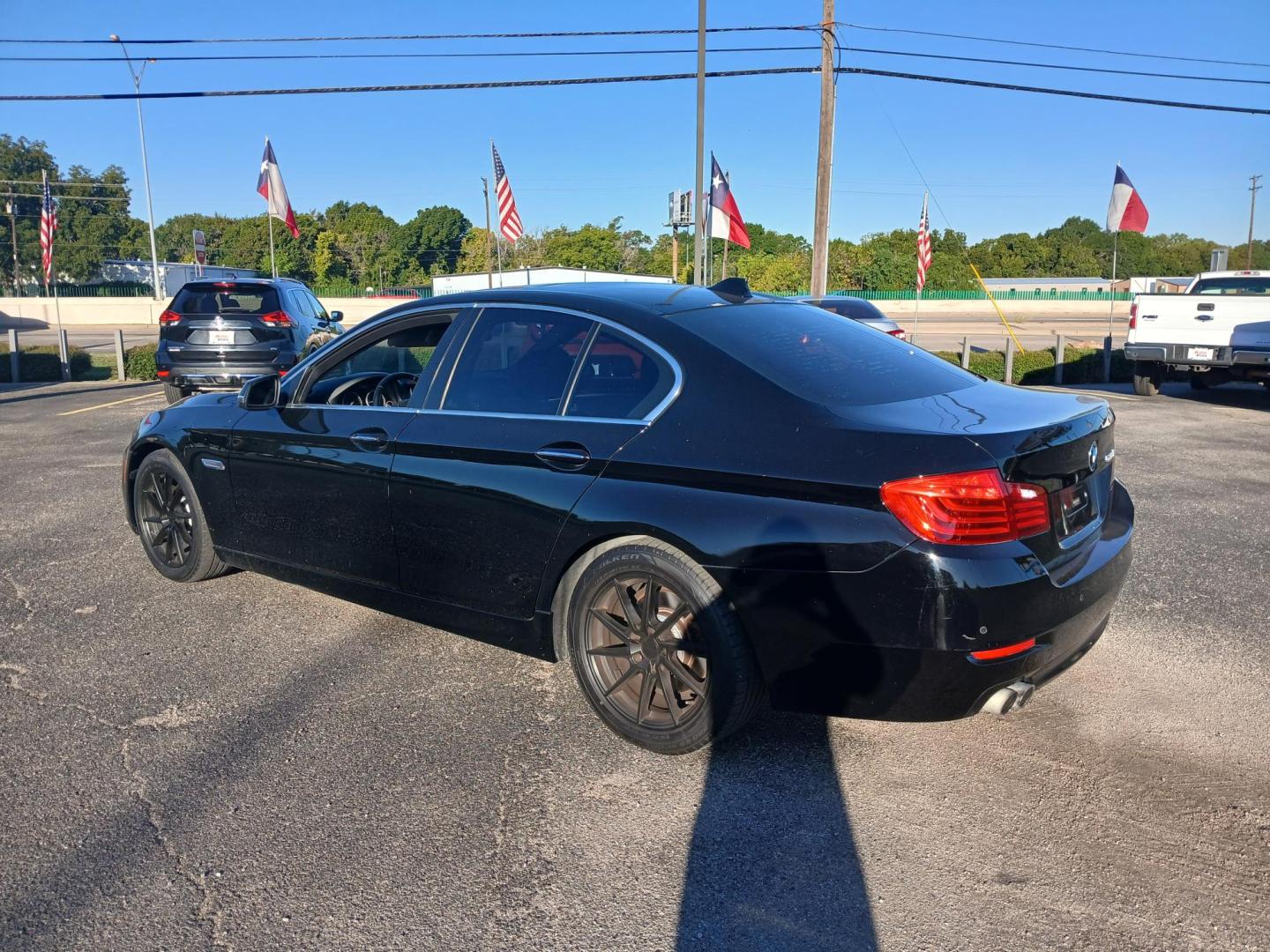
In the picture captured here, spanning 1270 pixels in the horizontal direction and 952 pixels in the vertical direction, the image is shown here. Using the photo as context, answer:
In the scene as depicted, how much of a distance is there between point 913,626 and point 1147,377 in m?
13.7

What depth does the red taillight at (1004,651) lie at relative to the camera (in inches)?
110

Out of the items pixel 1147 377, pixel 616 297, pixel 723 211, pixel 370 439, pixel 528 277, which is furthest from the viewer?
pixel 528 277

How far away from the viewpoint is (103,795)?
3.08 meters

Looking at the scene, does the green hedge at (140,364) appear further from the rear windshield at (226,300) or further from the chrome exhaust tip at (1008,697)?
the chrome exhaust tip at (1008,697)

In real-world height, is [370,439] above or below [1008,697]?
above

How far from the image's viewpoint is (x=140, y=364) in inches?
683

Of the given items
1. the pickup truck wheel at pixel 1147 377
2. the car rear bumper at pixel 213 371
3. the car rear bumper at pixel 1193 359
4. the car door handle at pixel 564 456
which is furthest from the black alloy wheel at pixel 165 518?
the pickup truck wheel at pixel 1147 377

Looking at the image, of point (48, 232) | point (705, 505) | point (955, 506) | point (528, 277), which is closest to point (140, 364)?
point (48, 232)

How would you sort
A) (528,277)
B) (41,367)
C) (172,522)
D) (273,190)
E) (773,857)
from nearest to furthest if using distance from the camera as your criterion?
(773,857) → (172,522) → (41,367) → (273,190) → (528,277)

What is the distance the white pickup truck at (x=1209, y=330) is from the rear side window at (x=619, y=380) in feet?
39.3

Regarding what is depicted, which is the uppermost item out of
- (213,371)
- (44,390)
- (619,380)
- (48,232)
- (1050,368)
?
(48,232)

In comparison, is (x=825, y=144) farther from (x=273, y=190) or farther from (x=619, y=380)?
(x=619, y=380)

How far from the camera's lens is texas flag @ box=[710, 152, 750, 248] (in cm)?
2031

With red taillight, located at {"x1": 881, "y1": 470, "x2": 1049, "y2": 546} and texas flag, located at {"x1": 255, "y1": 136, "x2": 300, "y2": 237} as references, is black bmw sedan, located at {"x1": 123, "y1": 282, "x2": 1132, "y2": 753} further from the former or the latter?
texas flag, located at {"x1": 255, "y1": 136, "x2": 300, "y2": 237}
